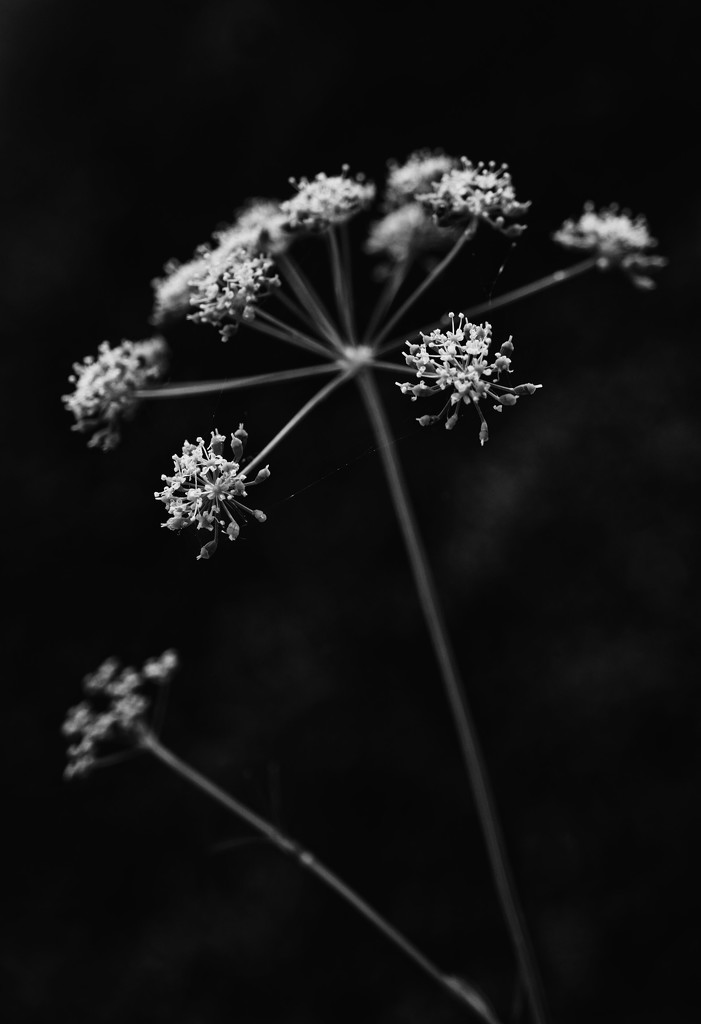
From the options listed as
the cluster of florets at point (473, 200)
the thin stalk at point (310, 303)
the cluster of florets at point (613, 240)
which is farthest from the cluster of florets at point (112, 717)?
the cluster of florets at point (613, 240)

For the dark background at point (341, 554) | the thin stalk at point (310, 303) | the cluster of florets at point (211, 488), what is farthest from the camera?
the dark background at point (341, 554)

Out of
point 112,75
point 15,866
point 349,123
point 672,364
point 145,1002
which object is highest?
point 112,75

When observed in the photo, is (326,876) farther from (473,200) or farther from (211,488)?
(473,200)

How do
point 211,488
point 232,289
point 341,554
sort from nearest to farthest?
point 211,488 → point 232,289 → point 341,554

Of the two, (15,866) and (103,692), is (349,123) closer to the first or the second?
(103,692)

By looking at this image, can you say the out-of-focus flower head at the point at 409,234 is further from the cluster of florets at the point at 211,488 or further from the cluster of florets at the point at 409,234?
the cluster of florets at the point at 211,488

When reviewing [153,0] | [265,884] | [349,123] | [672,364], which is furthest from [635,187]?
[265,884]

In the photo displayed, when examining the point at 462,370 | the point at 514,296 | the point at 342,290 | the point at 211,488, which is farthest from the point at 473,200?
the point at 211,488
